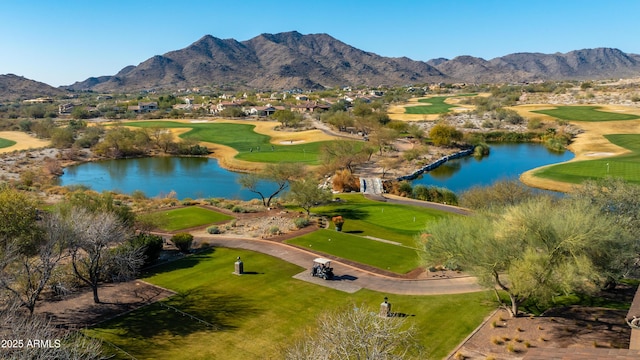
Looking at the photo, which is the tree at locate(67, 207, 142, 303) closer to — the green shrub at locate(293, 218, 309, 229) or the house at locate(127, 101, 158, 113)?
the green shrub at locate(293, 218, 309, 229)

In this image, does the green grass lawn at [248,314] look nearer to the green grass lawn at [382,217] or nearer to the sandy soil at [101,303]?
the sandy soil at [101,303]

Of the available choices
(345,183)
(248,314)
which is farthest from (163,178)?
(248,314)

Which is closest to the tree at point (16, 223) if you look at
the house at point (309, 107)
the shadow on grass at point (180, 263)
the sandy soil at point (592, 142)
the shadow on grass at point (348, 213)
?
the shadow on grass at point (180, 263)

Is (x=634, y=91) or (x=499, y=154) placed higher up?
(x=634, y=91)

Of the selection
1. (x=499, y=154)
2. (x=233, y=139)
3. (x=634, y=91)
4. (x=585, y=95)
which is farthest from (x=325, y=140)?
(x=634, y=91)

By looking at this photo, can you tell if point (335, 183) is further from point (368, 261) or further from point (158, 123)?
point (158, 123)

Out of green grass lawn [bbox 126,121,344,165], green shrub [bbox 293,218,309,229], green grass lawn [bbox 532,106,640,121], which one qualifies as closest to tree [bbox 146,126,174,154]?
green grass lawn [bbox 126,121,344,165]
